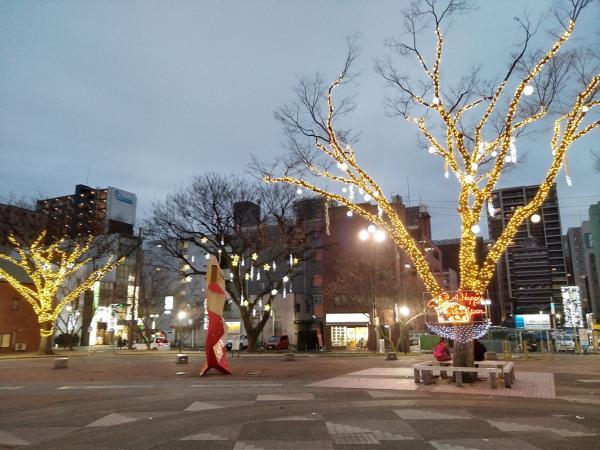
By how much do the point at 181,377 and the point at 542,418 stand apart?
42.2 feet

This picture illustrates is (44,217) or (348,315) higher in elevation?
(44,217)

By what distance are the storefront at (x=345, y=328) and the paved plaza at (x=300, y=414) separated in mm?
37479

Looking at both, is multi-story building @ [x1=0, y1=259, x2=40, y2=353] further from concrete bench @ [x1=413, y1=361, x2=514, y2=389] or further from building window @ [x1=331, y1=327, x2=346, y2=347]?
concrete bench @ [x1=413, y1=361, x2=514, y2=389]

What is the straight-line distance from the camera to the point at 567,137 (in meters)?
15.2

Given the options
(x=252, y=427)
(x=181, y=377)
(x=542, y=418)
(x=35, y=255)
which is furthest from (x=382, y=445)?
(x=35, y=255)

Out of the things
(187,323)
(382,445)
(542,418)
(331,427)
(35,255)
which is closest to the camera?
(382,445)

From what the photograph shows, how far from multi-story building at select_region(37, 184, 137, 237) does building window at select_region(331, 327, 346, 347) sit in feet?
87.4

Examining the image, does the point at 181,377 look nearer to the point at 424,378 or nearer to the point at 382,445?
the point at 424,378

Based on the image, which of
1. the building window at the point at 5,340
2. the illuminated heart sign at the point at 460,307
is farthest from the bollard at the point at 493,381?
the building window at the point at 5,340

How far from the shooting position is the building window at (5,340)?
41.5 metres

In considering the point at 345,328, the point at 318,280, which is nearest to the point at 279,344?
the point at 345,328

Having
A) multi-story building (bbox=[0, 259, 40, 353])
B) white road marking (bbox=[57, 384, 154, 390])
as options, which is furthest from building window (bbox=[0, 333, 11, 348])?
white road marking (bbox=[57, 384, 154, 390])

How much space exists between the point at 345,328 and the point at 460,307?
1582 inches

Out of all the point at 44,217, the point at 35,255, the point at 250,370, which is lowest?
the point at 250,370
